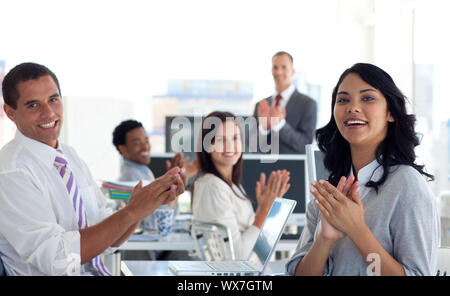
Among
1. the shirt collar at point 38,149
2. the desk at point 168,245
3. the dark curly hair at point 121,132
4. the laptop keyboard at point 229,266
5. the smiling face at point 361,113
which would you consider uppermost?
the smiling face at point 361,113

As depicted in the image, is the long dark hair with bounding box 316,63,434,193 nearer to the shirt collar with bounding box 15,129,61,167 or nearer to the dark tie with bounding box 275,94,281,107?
the shirt collar with bounding box 15,129,61,167

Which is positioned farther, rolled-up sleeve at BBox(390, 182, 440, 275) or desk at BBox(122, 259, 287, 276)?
desk at BBox(122, 259, 287, 276)

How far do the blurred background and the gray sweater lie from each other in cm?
558

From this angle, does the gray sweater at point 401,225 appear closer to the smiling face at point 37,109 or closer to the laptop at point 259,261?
the laptop at point 259,261

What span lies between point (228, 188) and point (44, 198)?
4.74 ft

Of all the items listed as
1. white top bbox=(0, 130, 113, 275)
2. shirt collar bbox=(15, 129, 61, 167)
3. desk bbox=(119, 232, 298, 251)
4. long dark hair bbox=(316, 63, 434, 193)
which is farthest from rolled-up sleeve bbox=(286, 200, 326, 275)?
desk bbox=(119, 232, 298, 251)

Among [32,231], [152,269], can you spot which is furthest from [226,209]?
[32,231]

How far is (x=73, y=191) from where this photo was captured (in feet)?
5.40

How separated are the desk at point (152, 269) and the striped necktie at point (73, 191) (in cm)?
21

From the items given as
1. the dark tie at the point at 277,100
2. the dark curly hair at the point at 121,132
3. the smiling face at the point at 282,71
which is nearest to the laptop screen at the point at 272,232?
the dark curly hair at the point at 121,132

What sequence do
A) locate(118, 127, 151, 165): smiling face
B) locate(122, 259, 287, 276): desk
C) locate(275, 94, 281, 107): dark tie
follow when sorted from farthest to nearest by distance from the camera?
locate(275, 94, 281, 107): dark tie
locate(118, 127, 151, 165): smiling face
locate(122, 259, 287, 276): desk

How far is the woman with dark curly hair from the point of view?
4.01ft

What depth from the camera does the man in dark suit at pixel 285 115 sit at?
3979mm

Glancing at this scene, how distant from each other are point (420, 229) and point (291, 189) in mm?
1707
